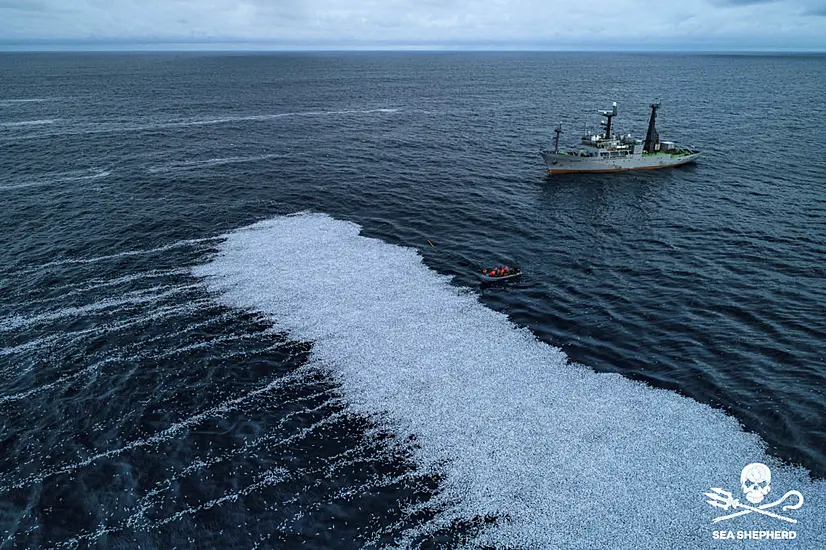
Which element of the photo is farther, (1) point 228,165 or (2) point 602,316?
(1) point 228,165

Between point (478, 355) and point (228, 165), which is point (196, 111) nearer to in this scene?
point (228, 165)

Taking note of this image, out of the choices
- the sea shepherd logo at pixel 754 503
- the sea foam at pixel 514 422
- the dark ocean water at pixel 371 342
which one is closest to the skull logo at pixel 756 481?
the sea shepherd logo at pixel 754 503

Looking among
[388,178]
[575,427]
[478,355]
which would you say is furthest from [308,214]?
[575,427]

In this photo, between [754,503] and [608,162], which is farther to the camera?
[608,162]

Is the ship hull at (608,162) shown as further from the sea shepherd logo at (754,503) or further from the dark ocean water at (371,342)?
the sea shepherd logo at (754,503)

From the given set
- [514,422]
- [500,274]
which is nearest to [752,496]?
[514,422]

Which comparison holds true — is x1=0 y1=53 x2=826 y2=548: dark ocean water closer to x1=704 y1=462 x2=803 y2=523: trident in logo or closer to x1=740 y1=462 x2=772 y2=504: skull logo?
x1=704 y1=462 x2=803 y2=523: trident in logo

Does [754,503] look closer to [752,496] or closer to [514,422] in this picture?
[752,496]
